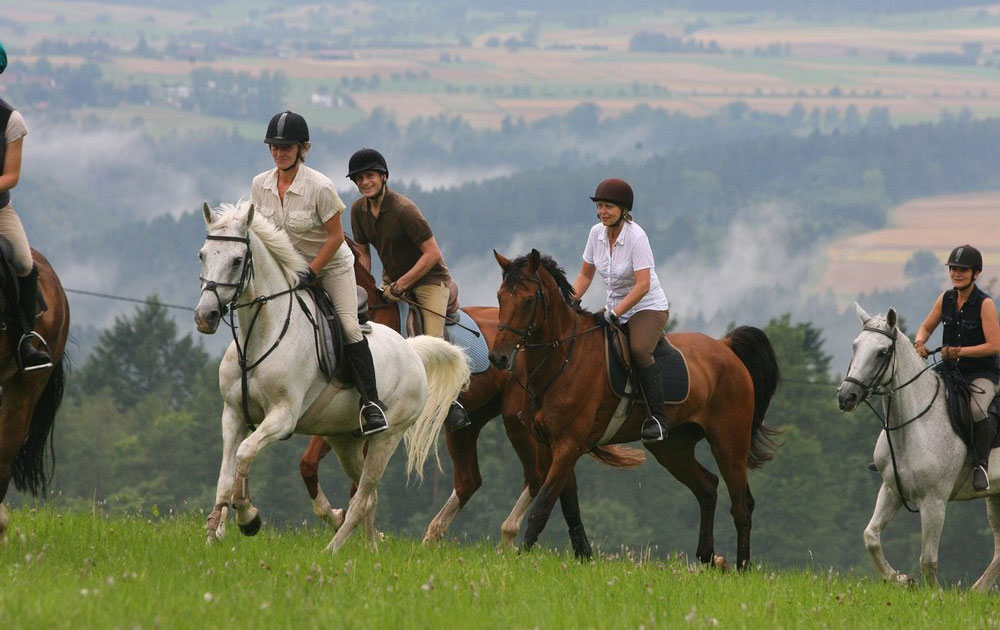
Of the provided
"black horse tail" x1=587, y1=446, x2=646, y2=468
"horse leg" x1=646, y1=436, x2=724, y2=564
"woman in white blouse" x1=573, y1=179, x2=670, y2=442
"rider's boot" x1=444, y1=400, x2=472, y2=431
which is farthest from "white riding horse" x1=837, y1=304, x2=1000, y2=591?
"rider's boot" x1=444, y1=400, x2=472, y2=431

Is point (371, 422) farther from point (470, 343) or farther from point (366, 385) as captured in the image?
point (470, 343)

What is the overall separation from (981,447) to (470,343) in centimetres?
485

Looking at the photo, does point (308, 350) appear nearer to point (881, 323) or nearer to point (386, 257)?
point (386, 257)

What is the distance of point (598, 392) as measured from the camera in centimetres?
1291

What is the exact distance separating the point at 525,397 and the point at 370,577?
3.75m

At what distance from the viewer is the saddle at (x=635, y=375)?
42.8 ft

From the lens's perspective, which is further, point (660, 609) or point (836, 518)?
point (836, 518)

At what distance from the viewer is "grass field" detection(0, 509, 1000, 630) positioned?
25.8 ft

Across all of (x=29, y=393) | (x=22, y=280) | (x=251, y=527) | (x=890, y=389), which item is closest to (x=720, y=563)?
(x=890, y=389)

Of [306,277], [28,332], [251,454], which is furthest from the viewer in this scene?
[306,277]

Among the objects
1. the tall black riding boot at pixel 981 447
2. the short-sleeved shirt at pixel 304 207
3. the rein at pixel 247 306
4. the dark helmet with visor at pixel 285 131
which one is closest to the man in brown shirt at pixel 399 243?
the short-sleeved shirt at pixel 304 207

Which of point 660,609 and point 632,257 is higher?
point 632,257

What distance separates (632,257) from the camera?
42.1 feet

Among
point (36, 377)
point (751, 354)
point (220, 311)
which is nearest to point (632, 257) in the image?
point (751, 354)
